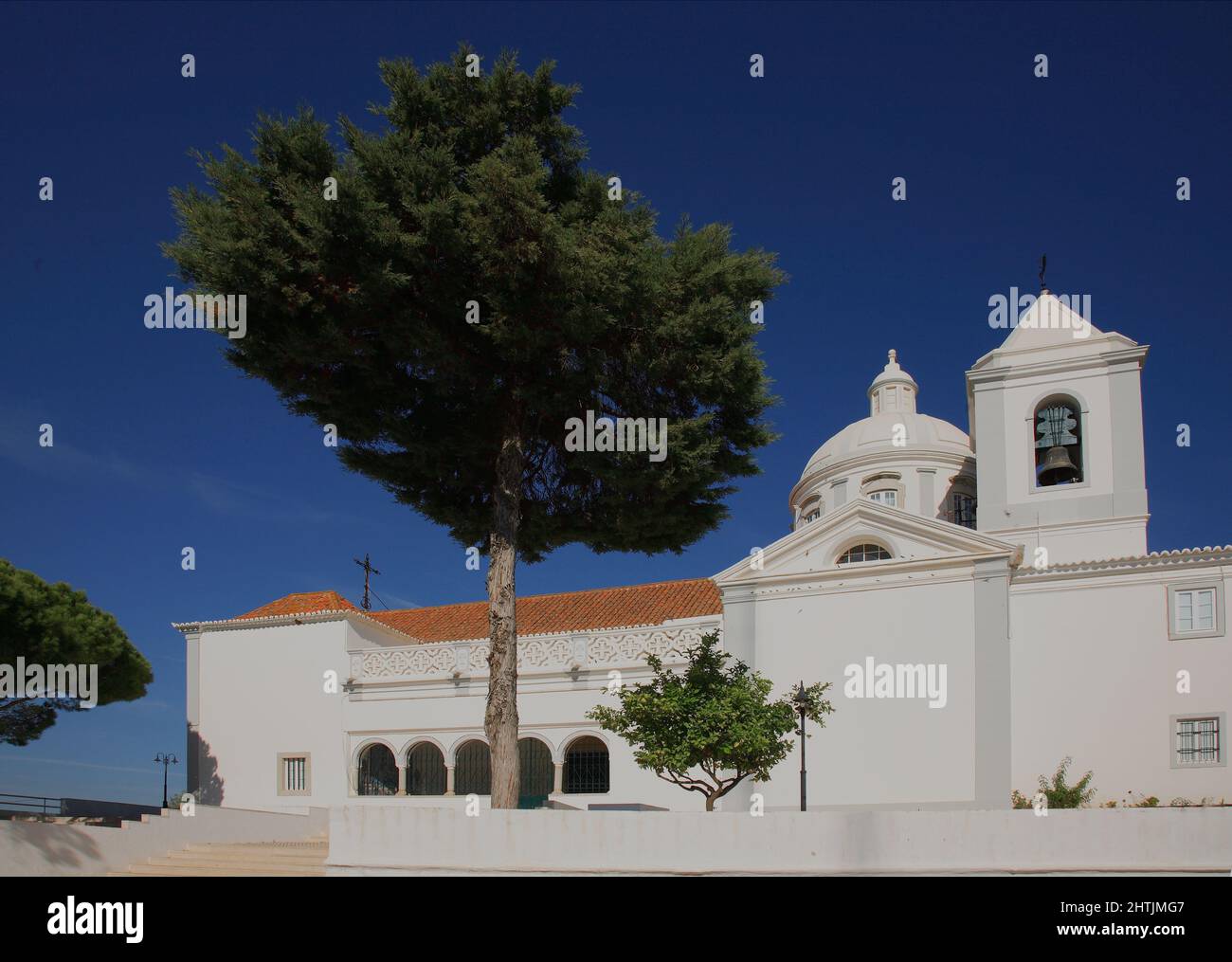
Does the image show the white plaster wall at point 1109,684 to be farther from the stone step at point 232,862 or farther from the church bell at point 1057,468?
the stone step at point 232,862

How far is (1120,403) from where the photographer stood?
80.3ft

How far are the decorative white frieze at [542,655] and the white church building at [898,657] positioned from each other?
1.9 inches

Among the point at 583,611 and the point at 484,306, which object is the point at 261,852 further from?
the point at 583,611

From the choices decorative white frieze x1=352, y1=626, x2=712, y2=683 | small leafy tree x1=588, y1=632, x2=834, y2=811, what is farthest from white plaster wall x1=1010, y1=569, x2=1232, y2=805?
decorative white frieze x1=352, y1=626, x2=712, y2=683

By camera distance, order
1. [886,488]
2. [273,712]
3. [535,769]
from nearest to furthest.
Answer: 1. [535,769]
2. [273,712]
3. [886,488]

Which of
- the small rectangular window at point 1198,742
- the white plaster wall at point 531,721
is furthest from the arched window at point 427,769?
the small rectangular window at point 1198,742

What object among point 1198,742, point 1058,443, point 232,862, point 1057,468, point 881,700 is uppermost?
point 1058,443

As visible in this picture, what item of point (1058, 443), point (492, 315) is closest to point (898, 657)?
point (1058, 443)

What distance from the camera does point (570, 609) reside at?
29.5 meters

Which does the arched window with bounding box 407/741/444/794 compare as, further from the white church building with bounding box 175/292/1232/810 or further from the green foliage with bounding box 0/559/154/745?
the green foliage with bounding box 0/559/154/745

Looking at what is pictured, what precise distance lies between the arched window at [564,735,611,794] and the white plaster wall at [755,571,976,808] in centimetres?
→ 367

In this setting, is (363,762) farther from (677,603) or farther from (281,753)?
(677,603)

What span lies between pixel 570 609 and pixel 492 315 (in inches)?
560

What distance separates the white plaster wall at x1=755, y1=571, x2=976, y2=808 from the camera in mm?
22047
